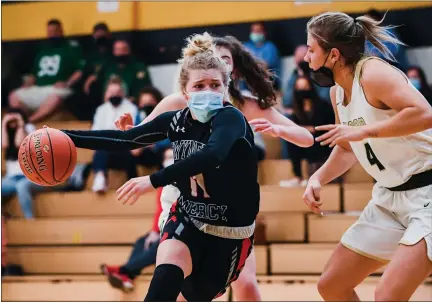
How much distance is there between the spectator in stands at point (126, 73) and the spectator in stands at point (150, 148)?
857mm

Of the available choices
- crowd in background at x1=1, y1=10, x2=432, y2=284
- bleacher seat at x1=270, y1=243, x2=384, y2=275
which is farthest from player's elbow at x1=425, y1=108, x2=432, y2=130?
crowd in background at x1=1, y1=10, x2=432, y2=284

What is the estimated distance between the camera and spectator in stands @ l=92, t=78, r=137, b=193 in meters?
8.20

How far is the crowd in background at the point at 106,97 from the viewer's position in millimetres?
7492

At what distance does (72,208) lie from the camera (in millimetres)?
8414

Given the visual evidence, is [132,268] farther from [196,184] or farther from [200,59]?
[200,59]

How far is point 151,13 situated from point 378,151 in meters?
7.17

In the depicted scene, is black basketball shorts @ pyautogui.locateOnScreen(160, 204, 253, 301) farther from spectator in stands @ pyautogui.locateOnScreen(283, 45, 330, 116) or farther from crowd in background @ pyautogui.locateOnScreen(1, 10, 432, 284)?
spectator in stands @ pyautogui.locateOnScreen(283, 45, 330, 116)

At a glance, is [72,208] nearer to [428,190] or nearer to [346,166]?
[346,166]

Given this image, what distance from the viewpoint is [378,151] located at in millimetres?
3451

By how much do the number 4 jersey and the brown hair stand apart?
2.63 feet

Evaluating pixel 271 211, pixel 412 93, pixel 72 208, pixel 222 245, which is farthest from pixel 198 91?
pixel 72 208

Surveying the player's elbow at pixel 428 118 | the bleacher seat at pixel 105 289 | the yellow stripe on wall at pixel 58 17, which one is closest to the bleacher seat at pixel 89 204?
the bleacher seat at pixel 105 289

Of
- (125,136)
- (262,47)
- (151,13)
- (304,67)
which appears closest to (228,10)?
(151,13)

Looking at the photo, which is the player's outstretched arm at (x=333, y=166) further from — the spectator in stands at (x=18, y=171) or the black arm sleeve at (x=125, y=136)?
the spectator in stands at (x=18, y=171)
